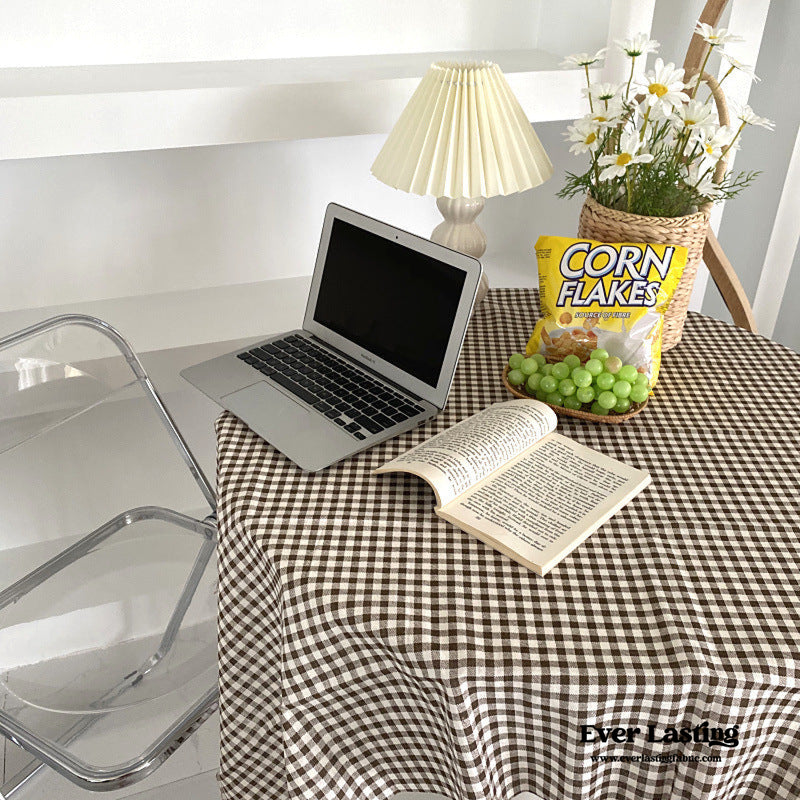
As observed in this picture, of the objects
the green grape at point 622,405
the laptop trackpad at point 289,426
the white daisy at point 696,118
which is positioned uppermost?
the white daisy at point 696,118

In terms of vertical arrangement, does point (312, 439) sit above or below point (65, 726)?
above

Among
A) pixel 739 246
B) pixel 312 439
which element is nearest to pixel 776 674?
pixel 312 439

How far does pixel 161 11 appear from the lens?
1592 mm

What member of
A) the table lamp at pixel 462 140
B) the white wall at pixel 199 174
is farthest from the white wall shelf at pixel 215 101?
the table lamp at pixel 462 140

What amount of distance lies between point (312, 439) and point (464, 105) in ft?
2.00

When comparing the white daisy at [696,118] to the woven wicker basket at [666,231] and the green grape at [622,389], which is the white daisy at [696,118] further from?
the green grape at [622,389]

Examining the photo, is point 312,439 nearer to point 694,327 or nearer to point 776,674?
point 776,674

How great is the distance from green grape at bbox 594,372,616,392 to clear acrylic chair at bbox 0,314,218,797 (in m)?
0.67

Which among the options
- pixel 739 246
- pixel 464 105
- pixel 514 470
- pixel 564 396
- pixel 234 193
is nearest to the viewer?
pixel 514 470

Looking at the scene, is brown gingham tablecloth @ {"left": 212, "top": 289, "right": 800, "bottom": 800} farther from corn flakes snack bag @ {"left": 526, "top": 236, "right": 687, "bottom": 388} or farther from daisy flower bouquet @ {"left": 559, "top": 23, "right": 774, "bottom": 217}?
daisy flower bouquet @ {"left": 559, "top": 23, "right": 774, "bottom": 217}

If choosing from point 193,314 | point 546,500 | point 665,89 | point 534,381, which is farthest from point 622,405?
point 193,314

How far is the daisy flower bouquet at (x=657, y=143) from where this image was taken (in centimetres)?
116

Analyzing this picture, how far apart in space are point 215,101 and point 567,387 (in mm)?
842

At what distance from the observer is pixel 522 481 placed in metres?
1.03
